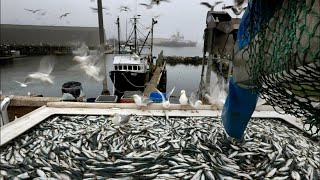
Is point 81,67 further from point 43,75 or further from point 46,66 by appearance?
point 43,75

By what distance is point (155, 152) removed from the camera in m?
5.16

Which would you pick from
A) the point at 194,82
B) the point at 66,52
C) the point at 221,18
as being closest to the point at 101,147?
the point at 221,18

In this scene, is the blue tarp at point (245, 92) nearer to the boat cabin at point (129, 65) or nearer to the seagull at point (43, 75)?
the seagull at point (43, 75)

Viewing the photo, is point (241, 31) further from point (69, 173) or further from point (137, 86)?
point (137, 86)

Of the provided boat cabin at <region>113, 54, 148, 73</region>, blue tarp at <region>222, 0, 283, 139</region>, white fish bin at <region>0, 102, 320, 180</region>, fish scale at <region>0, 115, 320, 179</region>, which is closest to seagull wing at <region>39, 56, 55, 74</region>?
white fish bin at <region>0, 102, 320, 180</region>

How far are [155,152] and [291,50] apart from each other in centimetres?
412

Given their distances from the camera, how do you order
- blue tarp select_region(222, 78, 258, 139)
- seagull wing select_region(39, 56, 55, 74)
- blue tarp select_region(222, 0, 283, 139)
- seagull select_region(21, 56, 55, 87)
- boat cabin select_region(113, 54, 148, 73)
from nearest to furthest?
1. blue tarp select_region(222, 0, 283, 139)
2. blue tarp select_region(222, 78, 258, 139)
3. seagull select_region(21, 56, 55, 87)
4. seagull wing select_region(39, 56, 55, 74)
5. boat cabin select_region(113, 54, 148, 73)

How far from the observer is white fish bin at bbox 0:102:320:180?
447cm

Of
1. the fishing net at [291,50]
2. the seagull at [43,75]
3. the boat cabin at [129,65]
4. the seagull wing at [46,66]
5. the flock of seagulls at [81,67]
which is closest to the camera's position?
the fishing net at [291,50]

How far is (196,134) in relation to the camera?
6027mm

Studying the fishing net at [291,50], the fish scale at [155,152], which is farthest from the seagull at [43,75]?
the fishing net at [291,50]

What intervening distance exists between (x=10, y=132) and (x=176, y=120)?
183 inches

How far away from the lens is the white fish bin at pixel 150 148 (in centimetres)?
447

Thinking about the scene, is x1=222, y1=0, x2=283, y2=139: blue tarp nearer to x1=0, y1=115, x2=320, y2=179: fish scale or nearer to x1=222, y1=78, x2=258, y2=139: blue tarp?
x1=222, y1=78, x2=258, y2=139: blue tarp
